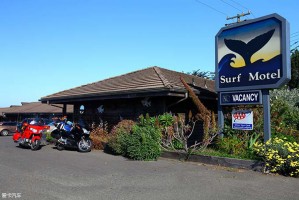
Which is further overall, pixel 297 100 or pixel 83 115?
pixel 83 115

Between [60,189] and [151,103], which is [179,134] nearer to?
[151,103]

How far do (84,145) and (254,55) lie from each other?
26.9 ft

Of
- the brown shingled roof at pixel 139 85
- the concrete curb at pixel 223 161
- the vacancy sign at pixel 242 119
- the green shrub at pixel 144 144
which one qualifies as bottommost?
the concrete curb at pixel 223 161

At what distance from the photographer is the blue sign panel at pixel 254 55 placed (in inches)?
440

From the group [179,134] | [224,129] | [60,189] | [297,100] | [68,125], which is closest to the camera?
[60,189]

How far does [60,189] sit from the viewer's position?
7.72m

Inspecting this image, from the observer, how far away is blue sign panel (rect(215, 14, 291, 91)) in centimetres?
1116

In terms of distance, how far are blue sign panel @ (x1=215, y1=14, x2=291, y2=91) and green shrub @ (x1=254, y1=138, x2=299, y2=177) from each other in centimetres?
212

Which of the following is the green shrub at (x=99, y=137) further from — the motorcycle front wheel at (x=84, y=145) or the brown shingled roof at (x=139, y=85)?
the brown shingled roof at (x=139, y=85)

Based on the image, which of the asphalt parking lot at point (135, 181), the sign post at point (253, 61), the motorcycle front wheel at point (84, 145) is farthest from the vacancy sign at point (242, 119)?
the motorcycle front wheel at point (84, 145)

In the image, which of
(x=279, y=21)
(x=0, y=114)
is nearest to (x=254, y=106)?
(x=279, y=21)

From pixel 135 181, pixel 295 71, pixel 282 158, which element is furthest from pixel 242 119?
pixel 295 71

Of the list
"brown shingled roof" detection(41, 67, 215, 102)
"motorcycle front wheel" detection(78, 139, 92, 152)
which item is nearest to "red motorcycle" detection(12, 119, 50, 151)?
"motorcycle front wheel" detection(78, 139, 92, 152)

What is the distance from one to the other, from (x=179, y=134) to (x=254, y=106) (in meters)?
3.09
